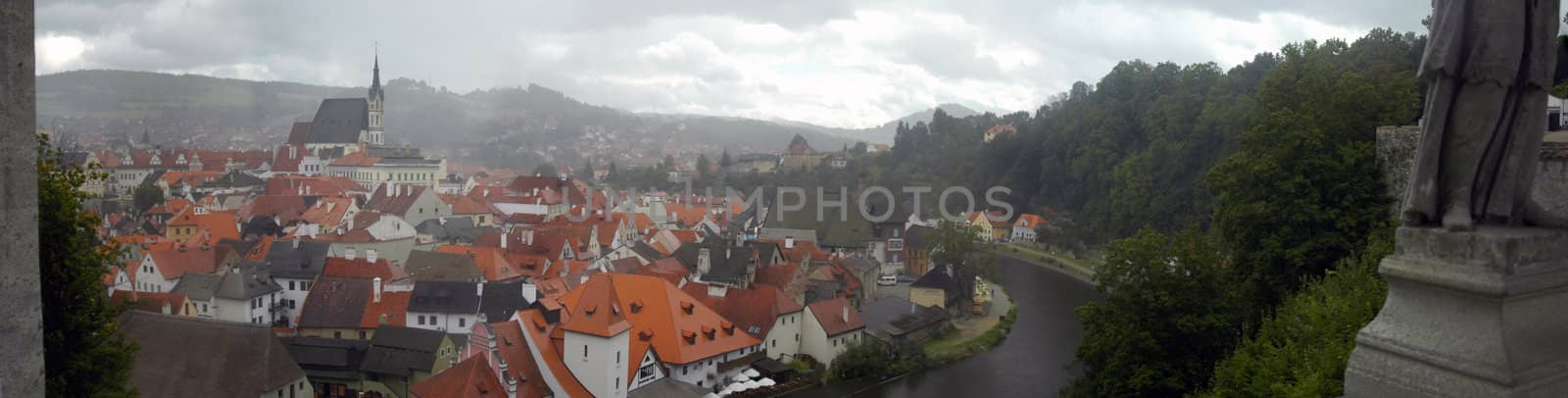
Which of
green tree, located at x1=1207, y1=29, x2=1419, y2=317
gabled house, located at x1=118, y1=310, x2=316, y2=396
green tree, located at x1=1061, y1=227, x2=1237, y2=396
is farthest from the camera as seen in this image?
gabled house, located at x1=118, y1=310, x2=316, y2=396

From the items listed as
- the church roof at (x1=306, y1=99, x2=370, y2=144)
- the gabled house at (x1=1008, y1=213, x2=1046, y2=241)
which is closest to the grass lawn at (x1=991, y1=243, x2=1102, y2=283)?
the gabled house at (x1=1008, y1=213, x2=1046, y2=241)

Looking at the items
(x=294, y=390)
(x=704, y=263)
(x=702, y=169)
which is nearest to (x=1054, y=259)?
(x=704, y=263)

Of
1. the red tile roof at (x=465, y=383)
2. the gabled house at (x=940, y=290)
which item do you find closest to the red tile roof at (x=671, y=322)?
the red tile roof at (x=465, y=383)

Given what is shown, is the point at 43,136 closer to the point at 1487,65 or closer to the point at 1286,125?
the point at 1487,65

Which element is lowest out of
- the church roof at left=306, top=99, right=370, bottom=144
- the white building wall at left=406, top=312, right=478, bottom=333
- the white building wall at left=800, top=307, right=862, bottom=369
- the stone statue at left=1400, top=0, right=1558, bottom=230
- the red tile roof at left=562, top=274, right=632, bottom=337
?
the white building wall at left=800, top=307, right=862, bottom=369

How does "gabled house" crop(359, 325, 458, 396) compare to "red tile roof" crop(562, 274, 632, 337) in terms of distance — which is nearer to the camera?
"red tile roof" crop(562, 274, 632, 337)

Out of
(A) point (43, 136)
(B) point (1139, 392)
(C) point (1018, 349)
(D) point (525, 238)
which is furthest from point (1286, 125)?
(D) point (525, 238)

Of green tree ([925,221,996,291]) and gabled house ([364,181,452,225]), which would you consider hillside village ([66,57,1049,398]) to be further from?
green tree ([925,221,996,291])
